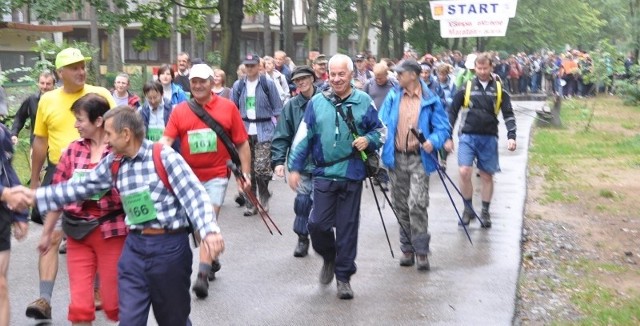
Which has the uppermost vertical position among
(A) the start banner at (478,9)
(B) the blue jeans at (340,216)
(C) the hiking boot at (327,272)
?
(A) the start banner at (478,9)

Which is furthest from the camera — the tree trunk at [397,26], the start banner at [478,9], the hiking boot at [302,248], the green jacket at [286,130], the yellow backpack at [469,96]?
the tree trunk at [397,26]

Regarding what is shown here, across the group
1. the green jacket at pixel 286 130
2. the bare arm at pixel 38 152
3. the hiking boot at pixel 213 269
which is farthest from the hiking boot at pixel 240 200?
the bare arm at pixel 38 152

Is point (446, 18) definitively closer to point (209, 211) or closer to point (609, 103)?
point (609, 103)

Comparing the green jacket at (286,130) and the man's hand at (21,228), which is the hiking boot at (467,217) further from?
the man's hand at (21,228)

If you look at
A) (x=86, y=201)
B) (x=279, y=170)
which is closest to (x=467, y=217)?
(x=279, y=170)

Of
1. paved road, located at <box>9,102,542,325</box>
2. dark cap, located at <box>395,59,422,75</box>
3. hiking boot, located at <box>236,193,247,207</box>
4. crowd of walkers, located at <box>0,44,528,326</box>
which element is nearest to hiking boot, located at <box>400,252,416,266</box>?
crowd of walkers, located at <box>0,44,528,326</box>

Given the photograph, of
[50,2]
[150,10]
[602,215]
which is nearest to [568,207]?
[602,215]

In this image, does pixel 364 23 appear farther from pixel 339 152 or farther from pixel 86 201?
pixel 86 201

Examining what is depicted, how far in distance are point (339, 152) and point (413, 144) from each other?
1.37 meters

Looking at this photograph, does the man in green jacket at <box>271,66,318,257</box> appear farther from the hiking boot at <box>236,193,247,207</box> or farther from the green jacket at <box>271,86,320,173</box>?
the hiking boot at <box>236,193,247,207</box>

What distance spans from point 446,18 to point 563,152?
6841 millimetres

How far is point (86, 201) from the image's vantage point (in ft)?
19.9

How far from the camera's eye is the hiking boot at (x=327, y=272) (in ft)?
26.7

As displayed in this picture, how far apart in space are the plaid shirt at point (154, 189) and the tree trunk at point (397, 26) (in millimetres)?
44741
